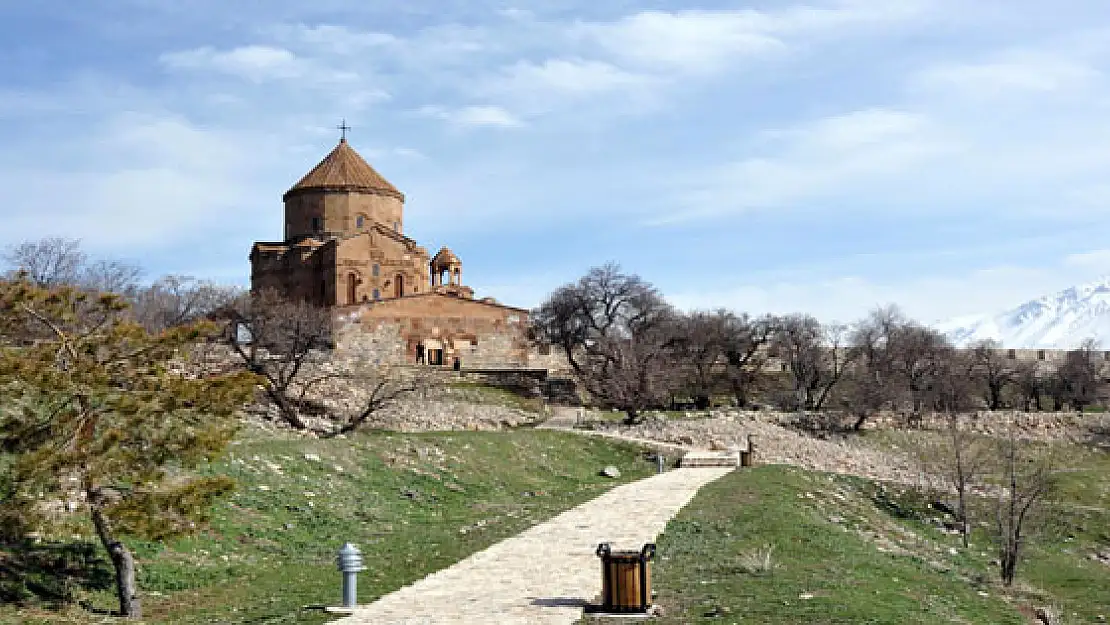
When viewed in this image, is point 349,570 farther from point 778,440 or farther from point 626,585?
point 778,440

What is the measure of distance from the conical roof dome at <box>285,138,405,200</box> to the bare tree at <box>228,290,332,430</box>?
12.5 m

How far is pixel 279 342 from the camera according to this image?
38.3 m

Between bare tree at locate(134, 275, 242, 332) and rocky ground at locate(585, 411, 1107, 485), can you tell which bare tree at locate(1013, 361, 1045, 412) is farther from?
bare tree at locate(134, 275, 242, 332)

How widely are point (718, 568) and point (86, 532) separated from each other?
7.83 meters

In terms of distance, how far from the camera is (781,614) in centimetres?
1118

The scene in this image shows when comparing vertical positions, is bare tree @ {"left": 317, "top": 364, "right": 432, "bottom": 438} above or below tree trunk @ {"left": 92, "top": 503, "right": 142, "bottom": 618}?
above

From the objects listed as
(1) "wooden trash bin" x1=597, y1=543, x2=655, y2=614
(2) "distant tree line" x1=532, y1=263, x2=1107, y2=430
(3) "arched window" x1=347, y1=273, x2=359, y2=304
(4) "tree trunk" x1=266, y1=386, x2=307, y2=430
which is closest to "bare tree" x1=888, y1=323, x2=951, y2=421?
(2) "distant tree line" x1=532, y1=263, x2=1107, y2=430

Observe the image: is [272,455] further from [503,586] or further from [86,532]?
[503,586]

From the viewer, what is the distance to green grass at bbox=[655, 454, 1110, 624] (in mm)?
11992

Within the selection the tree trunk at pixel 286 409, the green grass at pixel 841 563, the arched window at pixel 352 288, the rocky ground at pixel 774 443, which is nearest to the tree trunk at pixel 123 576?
the green grass at pixel 841 563

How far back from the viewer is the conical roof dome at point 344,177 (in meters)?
55.8

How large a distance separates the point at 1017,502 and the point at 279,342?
2401cm

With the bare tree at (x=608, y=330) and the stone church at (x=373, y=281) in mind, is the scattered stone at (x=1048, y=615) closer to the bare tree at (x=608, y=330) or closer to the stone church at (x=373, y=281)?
the bare tree at (x=608, y=330)

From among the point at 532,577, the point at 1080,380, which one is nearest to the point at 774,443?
the point at 532,577
